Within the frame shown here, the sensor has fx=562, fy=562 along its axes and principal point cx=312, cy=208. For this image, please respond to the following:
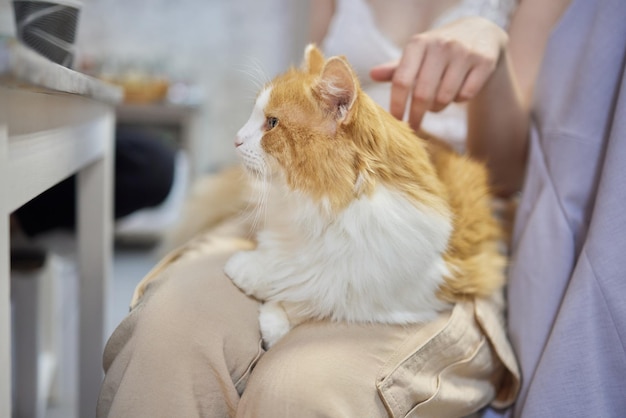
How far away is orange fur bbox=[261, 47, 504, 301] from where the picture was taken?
62 cm

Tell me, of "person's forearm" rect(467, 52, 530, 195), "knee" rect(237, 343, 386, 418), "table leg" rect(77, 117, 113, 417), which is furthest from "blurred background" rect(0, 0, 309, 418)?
"knee" rect(237, 343, 386, 418)

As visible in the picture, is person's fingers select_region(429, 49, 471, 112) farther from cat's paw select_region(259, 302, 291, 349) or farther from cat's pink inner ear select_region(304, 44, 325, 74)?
cat's paw select_region(259, 302, 291, 349)

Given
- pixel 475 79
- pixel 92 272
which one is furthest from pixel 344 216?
pixel 92 272

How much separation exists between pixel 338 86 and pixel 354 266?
202 mm

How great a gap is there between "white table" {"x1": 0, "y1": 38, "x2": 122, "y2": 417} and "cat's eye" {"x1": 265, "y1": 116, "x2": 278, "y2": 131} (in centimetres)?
21

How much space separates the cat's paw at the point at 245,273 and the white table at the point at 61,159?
0.23 m

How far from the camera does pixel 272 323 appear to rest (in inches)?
25.9

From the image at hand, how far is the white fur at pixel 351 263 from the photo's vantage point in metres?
0.63

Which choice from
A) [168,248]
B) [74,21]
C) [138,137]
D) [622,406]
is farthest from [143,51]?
[622,406]

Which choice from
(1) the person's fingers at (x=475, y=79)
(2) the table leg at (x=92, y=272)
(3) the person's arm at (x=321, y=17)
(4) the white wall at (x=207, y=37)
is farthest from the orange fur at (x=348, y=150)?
(4) the white wall at (x=207, y=37)

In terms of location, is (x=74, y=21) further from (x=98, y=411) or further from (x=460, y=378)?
(x=460, y=378)

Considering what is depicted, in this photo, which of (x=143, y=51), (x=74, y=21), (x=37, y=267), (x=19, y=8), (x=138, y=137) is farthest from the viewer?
(x=143, y=51)

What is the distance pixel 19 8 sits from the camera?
526 millimetres

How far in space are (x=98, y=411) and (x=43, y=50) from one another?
15.0 inches
